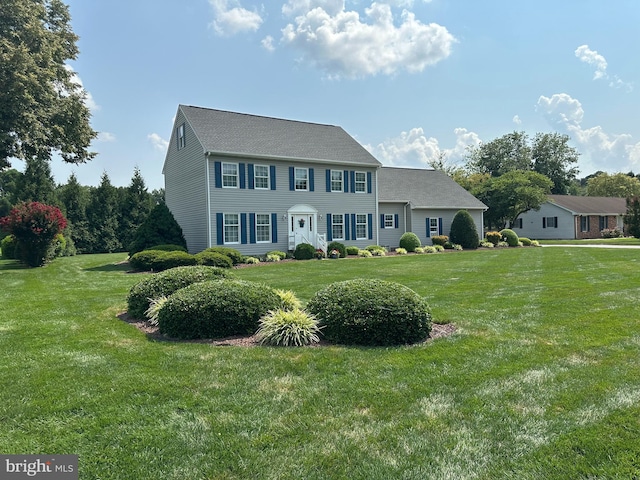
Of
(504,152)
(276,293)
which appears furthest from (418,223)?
(504,152)

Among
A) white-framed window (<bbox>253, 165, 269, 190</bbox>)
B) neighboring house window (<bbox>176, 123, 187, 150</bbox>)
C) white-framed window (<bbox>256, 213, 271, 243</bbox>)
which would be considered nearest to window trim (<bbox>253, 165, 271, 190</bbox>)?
white-framed window (<bbox>253, 165, 269, 190</bbox>)

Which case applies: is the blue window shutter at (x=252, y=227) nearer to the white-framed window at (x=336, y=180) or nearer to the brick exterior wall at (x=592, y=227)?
the white-framed window at (x=336, y=180)

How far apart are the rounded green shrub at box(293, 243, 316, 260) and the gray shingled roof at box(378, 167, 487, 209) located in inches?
282

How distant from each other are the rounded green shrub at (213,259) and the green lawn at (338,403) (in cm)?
893

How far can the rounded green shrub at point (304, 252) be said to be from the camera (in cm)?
2050

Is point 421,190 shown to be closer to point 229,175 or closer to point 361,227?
point 361,227

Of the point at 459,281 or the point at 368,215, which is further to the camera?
the point at 368,215

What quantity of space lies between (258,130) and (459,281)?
14.9 m

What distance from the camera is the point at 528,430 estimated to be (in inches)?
124

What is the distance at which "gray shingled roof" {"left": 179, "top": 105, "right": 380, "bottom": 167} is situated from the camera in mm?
20266

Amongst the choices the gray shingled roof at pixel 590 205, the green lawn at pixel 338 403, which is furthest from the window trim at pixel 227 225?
the gray shingled roof at pixel 590 205

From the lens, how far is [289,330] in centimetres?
548

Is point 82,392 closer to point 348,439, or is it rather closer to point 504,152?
point 348,439

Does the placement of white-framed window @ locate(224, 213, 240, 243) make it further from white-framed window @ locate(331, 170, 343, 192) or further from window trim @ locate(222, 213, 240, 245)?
white-framed window @ locate(331, 170, 343, 192)
